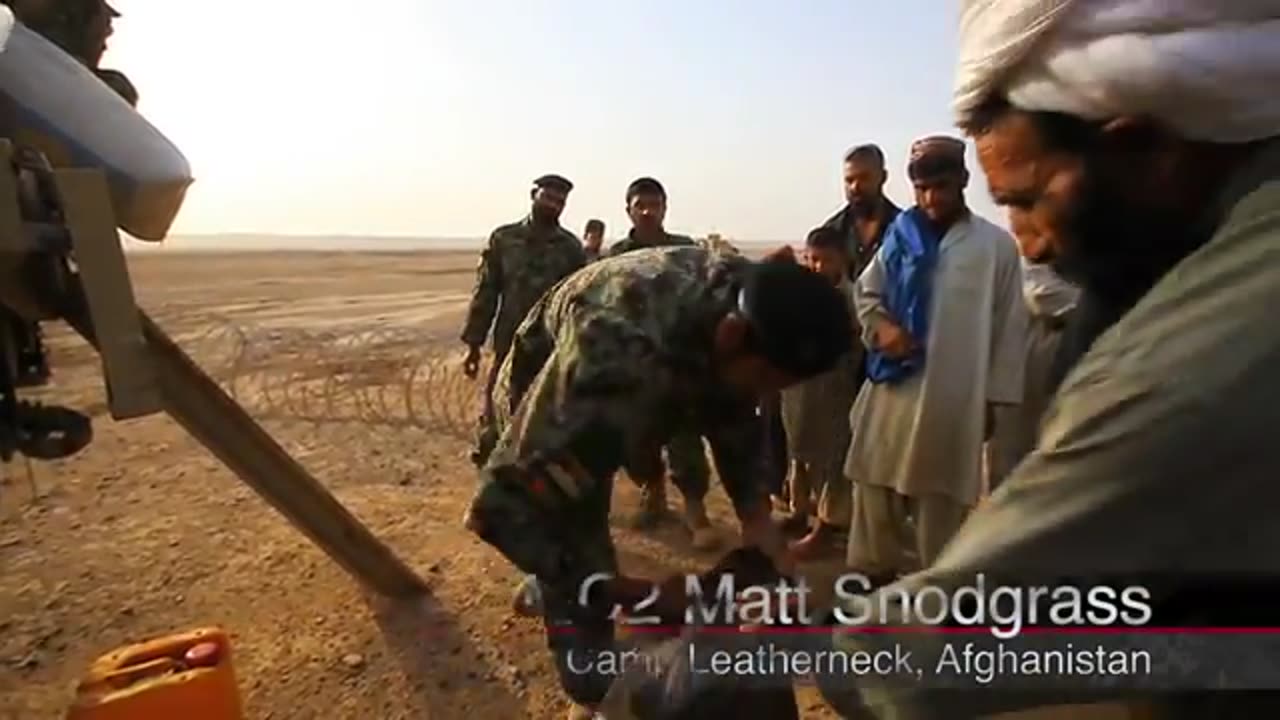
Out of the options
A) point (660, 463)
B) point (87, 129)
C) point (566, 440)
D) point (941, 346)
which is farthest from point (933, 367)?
point (87, 129)

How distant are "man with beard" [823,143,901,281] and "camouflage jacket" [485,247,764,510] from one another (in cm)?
270

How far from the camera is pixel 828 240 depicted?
539 centimetres

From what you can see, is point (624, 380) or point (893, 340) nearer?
point (624, 380)

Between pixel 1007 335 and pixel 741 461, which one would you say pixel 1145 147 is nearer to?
pixel 741 461

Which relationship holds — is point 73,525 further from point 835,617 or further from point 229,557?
point 835,617

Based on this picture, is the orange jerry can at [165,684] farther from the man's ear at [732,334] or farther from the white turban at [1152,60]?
the white turban at [1152,60]

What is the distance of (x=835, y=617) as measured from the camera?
94 cm

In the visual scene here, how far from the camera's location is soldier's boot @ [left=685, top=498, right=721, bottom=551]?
17.6 ft

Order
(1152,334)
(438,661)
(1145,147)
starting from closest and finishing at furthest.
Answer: (1152,334) < (1145,147) < (438,661)

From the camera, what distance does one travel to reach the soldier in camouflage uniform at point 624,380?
2246mm

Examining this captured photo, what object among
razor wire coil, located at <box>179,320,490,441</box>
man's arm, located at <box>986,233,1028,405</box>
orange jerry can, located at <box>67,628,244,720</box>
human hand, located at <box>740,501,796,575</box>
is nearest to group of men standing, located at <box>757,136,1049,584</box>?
man's arm, located at <box>986,233,1028,405</box>

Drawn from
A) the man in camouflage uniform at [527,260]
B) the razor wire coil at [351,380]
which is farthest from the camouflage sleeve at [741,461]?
the razor wire coil at [351,380]

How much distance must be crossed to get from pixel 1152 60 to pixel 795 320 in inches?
55.8

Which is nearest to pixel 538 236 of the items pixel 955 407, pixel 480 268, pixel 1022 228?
pixel 480 268
